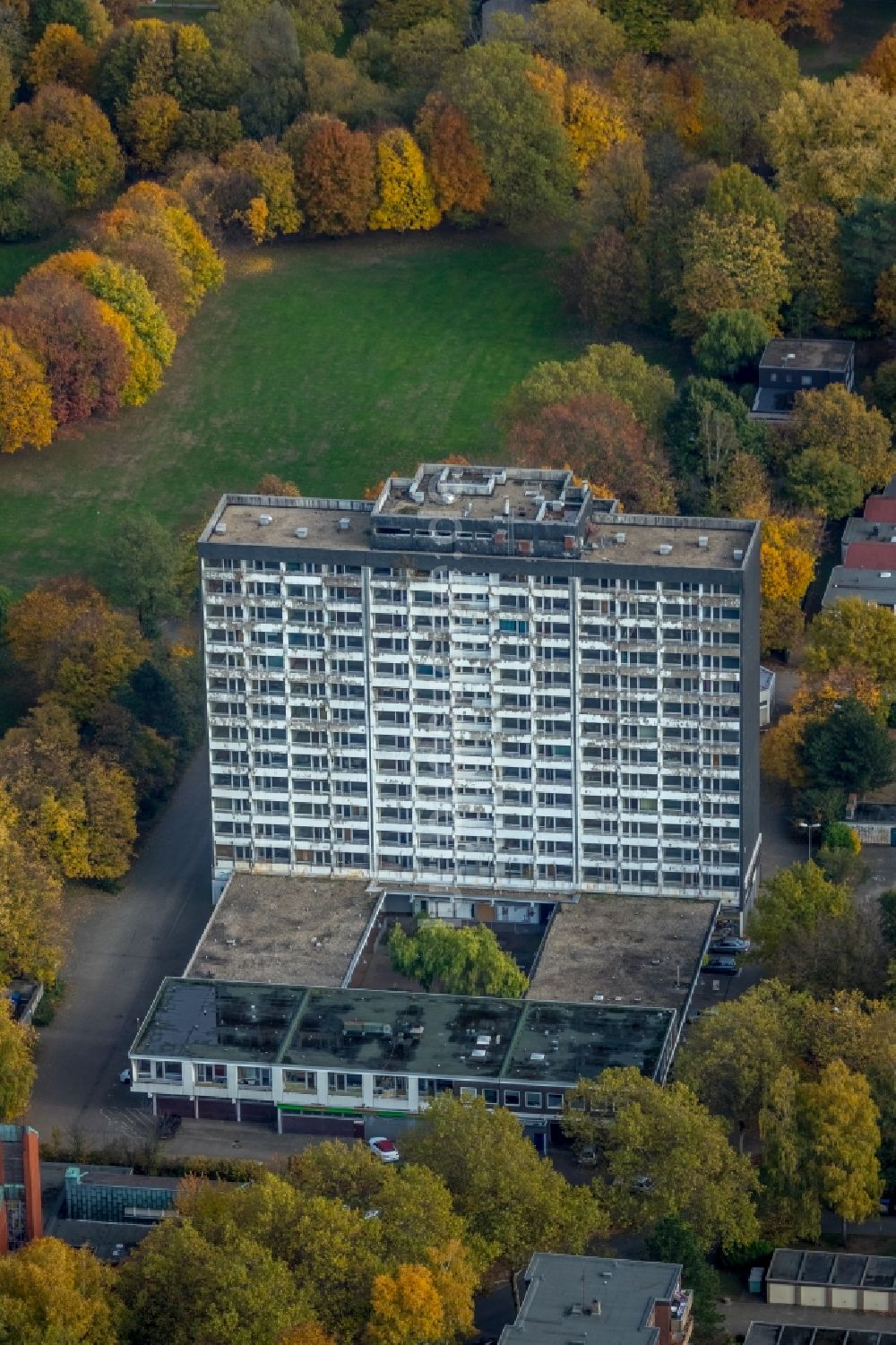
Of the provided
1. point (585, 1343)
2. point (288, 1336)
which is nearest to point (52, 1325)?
point (288, 1336)

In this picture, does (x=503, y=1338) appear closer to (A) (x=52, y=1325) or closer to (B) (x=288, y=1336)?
(B) (x=288, y=1336)

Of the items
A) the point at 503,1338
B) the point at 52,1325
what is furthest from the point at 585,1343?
the point at 52,1325

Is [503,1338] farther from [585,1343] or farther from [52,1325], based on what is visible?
[52,1325]

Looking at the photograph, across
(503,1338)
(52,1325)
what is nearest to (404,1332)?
(503,1338)

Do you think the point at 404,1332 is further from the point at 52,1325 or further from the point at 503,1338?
the point at 52,1325

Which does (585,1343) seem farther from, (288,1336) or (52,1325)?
(52,1325)
